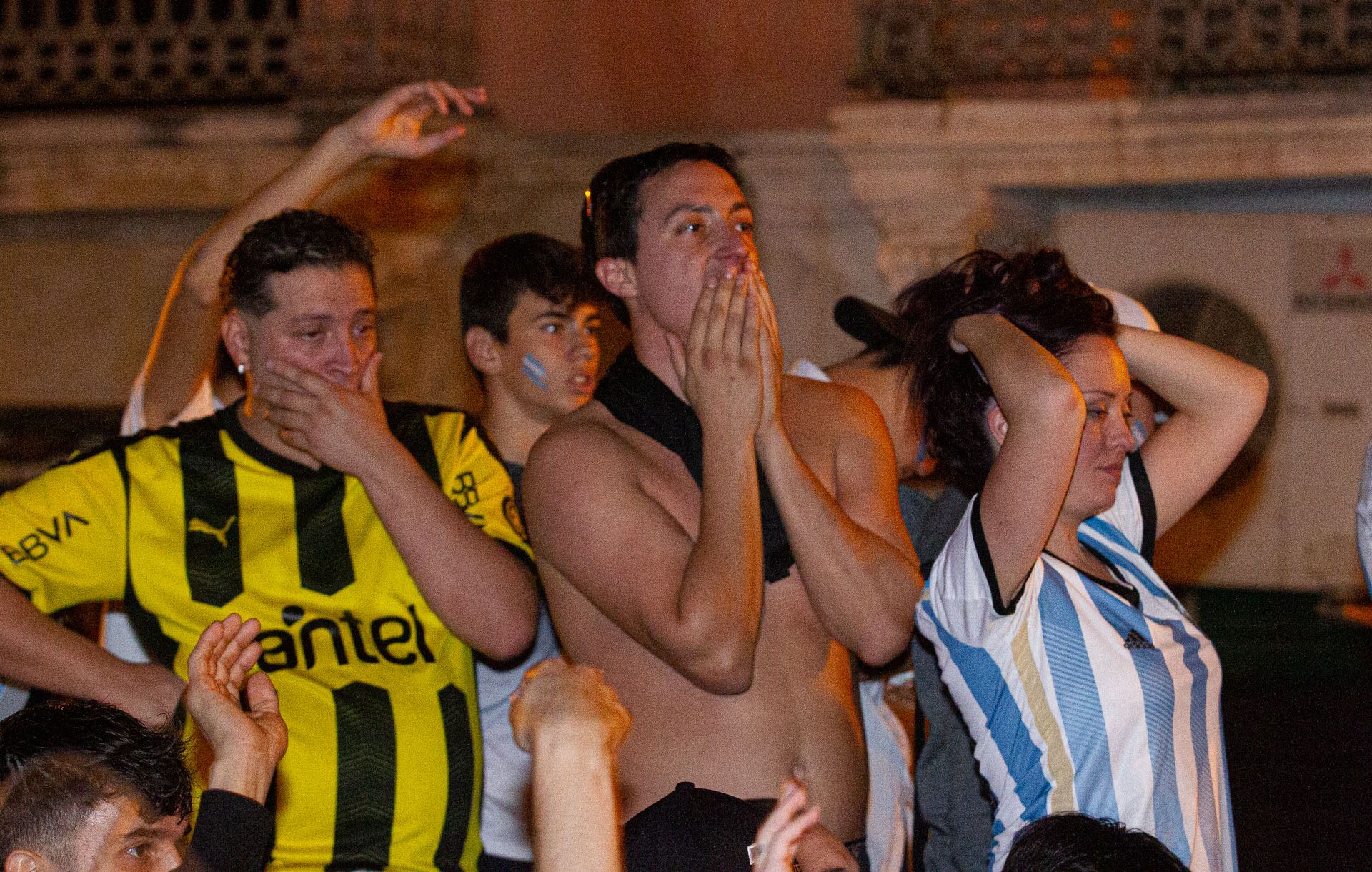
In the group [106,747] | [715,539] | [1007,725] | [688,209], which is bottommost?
[1007,725]

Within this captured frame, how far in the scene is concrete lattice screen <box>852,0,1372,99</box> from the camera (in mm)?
8266

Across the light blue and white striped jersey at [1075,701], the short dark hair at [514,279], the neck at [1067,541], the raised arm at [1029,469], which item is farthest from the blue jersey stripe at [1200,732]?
the short dark hair at [514,279]

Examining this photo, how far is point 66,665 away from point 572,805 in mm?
1584

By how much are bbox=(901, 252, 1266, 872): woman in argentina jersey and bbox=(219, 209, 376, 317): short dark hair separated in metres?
1.15

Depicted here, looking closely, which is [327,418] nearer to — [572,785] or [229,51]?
[572,785]

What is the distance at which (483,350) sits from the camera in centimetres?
414

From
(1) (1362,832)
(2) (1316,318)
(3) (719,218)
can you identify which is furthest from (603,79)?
(3) (719,218)

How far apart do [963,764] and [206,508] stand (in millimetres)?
1531

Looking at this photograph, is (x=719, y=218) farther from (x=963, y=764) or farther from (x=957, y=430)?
(x=963, y=764)

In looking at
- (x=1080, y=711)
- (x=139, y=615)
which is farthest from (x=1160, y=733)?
(x=139, y=615)

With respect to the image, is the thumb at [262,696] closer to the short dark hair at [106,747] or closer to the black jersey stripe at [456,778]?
the short dark hair at [106,747]

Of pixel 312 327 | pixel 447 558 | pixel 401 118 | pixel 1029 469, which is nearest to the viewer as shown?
pixel 1029 469

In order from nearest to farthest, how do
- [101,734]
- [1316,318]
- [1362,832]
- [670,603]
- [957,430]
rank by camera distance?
[101,734] < [670,603] < [957,430] < [1362,832] < [1316,318]

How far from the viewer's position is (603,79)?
951 centimetres
